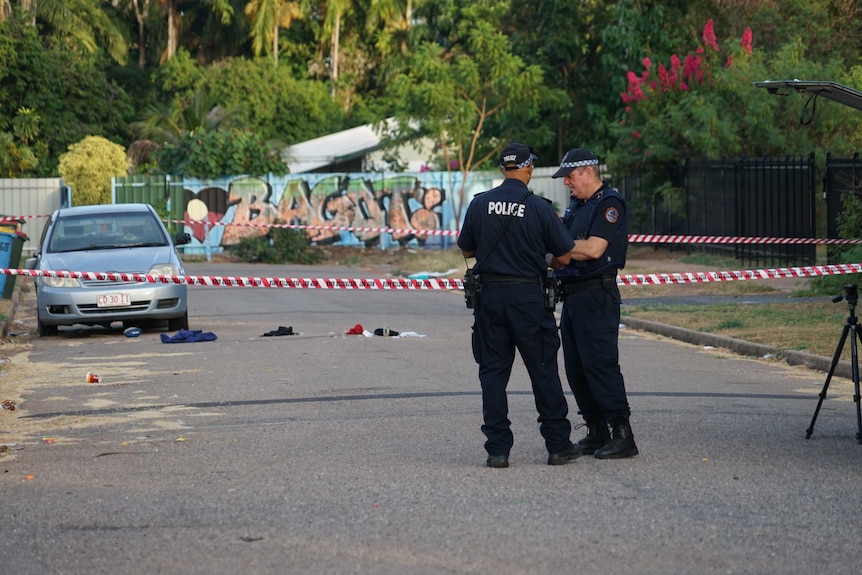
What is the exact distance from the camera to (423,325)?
1708 cm

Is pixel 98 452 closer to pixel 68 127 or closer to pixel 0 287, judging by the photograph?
pixel 0 287

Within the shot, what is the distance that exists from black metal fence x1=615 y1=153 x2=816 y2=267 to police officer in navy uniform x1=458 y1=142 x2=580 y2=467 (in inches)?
648

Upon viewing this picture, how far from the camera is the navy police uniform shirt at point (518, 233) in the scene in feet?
24.5

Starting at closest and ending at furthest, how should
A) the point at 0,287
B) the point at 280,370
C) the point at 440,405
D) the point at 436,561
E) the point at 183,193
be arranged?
the point at 436,561 → the point at 440,405 → the point at 280,370 → the point at 0,287 → the point at 183,193

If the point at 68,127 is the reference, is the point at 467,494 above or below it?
below

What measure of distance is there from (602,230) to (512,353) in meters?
0.88

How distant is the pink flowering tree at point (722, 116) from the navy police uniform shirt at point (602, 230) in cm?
1880

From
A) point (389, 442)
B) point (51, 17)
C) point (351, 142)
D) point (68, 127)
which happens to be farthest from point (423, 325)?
point (51, 17)

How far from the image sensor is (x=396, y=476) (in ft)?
24.0

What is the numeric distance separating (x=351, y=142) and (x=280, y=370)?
29.9 meters

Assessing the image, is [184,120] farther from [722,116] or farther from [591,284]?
[591,284]

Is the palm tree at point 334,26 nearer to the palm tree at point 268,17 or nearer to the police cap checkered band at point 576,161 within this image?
the palm tree at point 268,17

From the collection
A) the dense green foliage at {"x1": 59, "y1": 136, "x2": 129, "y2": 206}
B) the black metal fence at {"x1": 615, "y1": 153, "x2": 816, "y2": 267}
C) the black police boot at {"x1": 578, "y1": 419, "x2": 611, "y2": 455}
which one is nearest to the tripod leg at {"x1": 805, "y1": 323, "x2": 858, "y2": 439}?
the black police boot at {"x1": 578, "y1": 419, "x2": 611, "y2": 455}

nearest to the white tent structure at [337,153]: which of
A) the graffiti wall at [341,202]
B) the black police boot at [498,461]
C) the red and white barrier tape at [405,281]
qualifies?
the graffiti wall at [341,202]
